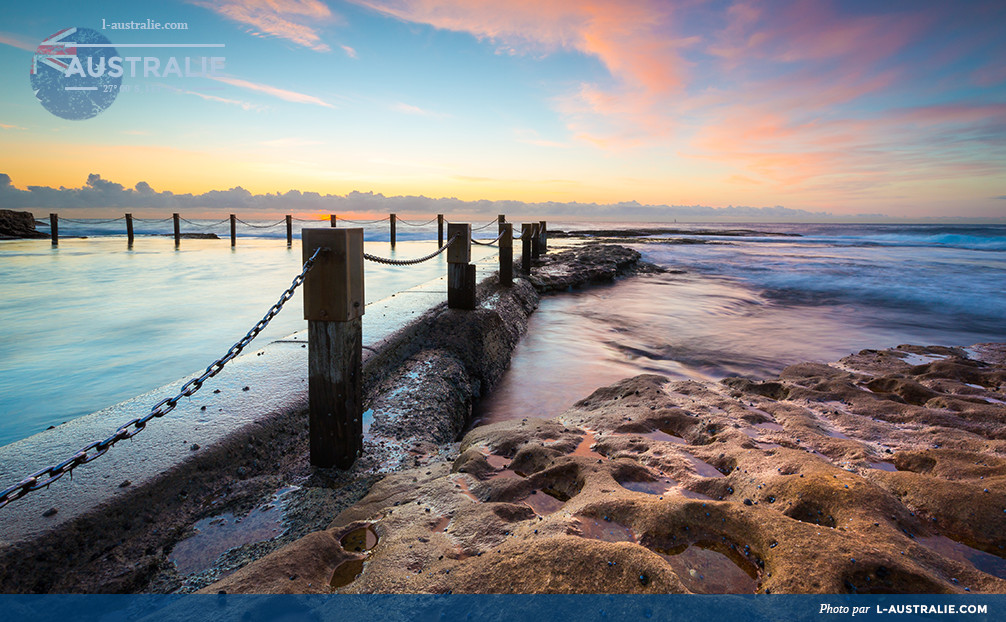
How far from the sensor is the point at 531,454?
2537 mm

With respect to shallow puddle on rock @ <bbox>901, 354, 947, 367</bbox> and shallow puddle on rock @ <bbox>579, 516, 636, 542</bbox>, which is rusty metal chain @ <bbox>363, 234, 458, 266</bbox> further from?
shallow puddle on rock @ <bbox>901, 354, 947, 367</bbox>

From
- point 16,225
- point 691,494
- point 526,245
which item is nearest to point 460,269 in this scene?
point 691,494

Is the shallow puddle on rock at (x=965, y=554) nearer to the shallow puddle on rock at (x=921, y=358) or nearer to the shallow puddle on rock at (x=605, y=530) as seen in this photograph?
the shallow puddle on rock at (x=605, y=530)

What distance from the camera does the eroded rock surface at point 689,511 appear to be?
1.49 m

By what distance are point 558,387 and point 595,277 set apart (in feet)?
25.7

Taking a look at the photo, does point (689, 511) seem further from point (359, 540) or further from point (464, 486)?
point (359, 540)

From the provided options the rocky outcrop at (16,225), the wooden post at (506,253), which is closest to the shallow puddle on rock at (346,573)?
the wooden post at (506,253)

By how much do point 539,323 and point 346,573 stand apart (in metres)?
6.25

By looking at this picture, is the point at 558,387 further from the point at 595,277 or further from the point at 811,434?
the point at 595,277

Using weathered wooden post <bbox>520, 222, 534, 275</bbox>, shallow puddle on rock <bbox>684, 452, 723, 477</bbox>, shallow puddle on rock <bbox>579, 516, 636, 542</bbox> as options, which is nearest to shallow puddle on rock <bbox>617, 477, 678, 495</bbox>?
shallow puddle on rock <bbox>684, 452, 723, 477</bbox>

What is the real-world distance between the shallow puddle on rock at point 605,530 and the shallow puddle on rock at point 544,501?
0.23 metres

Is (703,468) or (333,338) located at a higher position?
(333,338)

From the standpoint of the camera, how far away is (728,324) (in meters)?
7.96

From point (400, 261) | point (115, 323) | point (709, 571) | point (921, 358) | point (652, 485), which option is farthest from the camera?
point (115, 323)
